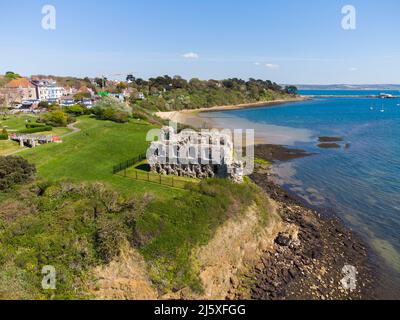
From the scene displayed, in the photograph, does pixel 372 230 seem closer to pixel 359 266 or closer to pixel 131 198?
pixel 359 266

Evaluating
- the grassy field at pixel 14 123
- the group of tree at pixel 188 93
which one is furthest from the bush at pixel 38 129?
the group of tree at pixel 188 93

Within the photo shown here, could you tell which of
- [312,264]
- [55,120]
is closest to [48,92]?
[55,120]

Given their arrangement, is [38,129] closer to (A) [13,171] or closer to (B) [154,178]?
(A) [13,171]

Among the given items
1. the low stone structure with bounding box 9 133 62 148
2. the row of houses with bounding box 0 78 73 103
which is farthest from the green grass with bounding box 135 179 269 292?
the row of houses with bounding box 0 78 73 103

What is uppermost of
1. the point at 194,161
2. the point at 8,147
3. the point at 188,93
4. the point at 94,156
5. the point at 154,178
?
the point at 188,93

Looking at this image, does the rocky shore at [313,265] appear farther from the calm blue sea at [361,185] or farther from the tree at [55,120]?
the tree at [55,120]

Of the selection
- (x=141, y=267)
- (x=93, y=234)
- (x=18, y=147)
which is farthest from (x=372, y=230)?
(x=18, y=147)

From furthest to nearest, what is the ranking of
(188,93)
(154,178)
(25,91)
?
1. (188,93)
2. (25,91)
3. (154,178)
